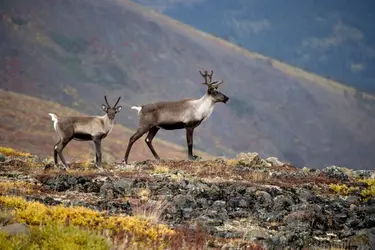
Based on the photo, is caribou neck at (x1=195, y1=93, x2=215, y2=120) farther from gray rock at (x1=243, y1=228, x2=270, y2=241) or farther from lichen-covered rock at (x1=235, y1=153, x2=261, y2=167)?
gray rock at (x1=243, y1=228, x2=270, y2=241)

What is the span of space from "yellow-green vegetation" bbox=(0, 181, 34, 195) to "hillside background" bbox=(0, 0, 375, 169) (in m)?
112

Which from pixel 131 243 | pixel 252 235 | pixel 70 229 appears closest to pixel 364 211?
pixel 252 235

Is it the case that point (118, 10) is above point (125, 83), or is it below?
above

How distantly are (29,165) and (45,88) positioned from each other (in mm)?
118170

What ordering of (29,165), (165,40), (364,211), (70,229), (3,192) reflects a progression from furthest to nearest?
(165,40) < (29,165) < (364,211) < (3,192) < (70,229)

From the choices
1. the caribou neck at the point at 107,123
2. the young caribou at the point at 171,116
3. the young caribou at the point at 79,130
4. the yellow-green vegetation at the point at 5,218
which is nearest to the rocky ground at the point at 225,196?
the young caribou at the point at 79,130

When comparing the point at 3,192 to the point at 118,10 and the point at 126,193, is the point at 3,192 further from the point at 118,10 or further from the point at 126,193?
the point at 118,10

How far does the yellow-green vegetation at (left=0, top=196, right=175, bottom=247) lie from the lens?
12.8 metres

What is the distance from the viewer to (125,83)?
5989 inches

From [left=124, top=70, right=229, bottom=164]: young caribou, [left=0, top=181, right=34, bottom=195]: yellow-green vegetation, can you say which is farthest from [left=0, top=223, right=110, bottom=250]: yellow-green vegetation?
[left=124, top=70, right=229, bottom=164]: young caribou

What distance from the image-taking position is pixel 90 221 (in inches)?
→ 525

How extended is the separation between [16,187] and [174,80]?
144014 millimetres

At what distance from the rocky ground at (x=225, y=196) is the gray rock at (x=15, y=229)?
11.4 ft

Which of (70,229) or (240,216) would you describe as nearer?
(70,229)
